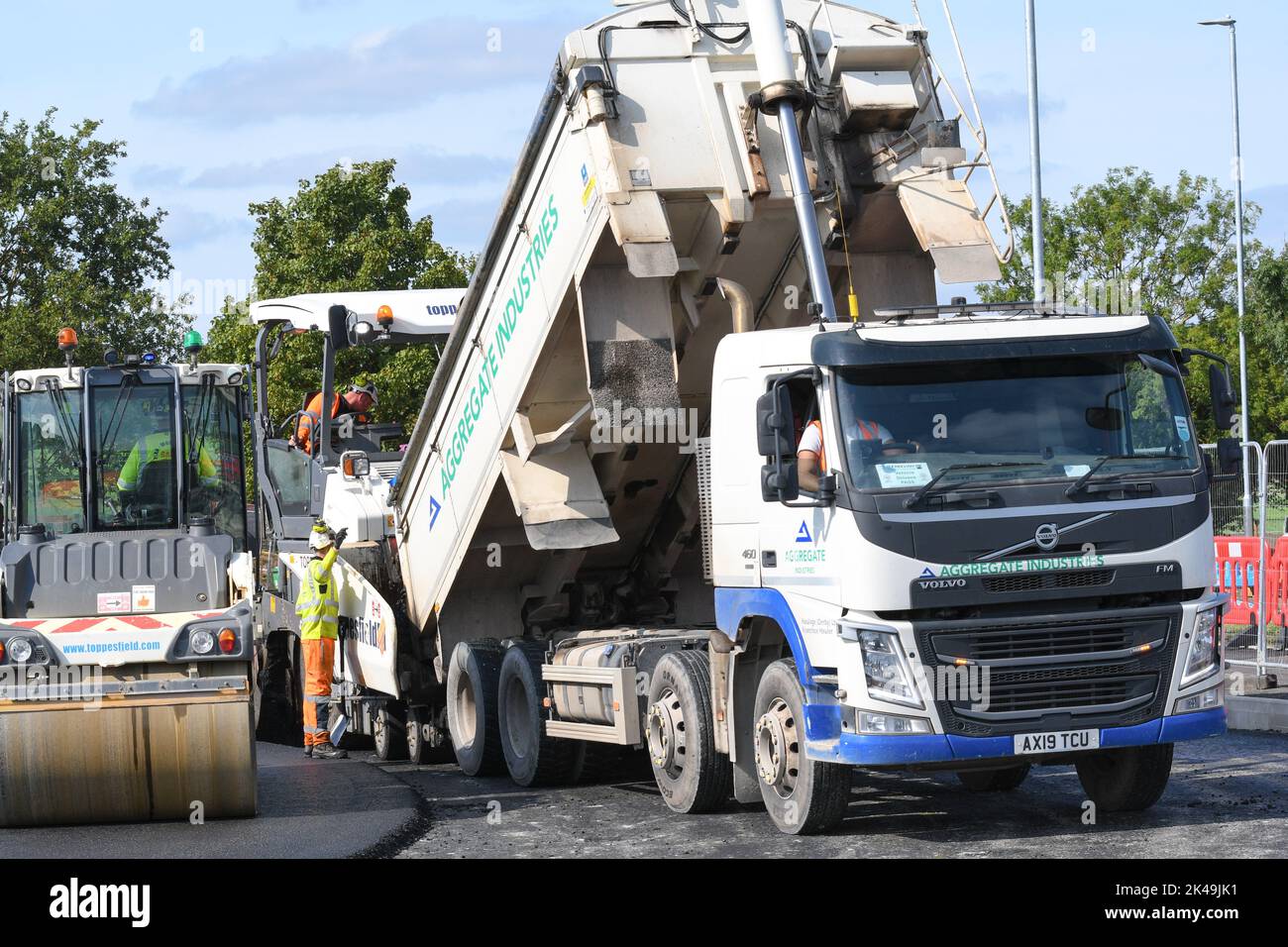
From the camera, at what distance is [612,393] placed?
33.6 feet

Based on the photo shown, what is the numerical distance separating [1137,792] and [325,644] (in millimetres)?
7279

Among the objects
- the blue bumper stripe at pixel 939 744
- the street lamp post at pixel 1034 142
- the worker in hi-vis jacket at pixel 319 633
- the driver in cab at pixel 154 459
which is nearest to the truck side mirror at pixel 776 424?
the blue bumper stripe at pixel 939 744

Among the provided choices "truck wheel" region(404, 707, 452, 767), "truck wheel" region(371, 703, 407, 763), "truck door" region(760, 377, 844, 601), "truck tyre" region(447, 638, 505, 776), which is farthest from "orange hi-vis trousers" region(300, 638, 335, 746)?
"truck door" region(760, 377, 844, 601)

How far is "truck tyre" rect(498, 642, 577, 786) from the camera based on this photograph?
39.1ft

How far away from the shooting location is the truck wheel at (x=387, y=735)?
46.7ft

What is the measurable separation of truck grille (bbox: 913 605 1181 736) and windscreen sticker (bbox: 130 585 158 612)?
5.19 metres

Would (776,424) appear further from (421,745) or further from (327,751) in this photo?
(327,751)

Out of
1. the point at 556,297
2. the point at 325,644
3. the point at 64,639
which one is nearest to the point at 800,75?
the point at 556,297

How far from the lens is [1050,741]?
27.7ft

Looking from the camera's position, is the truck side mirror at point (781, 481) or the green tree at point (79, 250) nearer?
the truck side mirror at point (781, 481)

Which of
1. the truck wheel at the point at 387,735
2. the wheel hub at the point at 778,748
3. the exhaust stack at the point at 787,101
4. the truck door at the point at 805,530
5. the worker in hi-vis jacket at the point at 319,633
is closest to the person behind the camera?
the truck door at the point at 805,530

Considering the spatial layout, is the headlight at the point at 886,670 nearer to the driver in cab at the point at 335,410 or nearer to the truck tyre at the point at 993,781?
the truck tyre at the point at 993,781

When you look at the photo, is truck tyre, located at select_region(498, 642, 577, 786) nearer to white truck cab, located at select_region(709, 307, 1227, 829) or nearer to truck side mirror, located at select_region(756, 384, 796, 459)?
white truck cab, located at select_region(709, 307, 1227, 829)

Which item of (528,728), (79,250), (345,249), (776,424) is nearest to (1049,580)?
(776,424)
